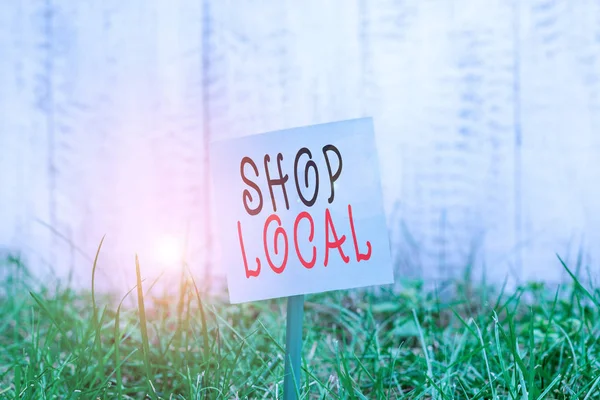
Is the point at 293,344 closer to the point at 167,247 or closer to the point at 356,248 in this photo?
the point at 356,248

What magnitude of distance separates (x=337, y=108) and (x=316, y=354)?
2.20ft

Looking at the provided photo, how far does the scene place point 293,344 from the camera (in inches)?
25.3

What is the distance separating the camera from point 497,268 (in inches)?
55.1

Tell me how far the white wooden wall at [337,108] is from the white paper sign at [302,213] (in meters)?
0.74

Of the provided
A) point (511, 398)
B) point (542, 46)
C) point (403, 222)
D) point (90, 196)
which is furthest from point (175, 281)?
point (542, 46)

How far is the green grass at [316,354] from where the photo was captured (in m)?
0.67

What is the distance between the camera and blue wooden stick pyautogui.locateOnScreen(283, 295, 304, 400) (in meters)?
0.64

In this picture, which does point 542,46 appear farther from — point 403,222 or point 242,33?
point 242,33

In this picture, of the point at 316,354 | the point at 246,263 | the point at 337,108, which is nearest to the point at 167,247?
the point at 337,108

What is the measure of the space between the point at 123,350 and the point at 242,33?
806 millimetres

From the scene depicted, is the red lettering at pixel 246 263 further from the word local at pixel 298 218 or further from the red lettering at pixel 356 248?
the red lettering at pixel 356 248

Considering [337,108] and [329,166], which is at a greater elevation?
[337,108]

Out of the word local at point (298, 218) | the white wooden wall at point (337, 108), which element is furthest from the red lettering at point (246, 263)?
the white wooden wall at point (337, 108)

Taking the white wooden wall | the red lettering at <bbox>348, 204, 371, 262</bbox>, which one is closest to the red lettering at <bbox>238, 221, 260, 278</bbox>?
the red lettering at <bbox>348, 204, 371, 262</bbox>
